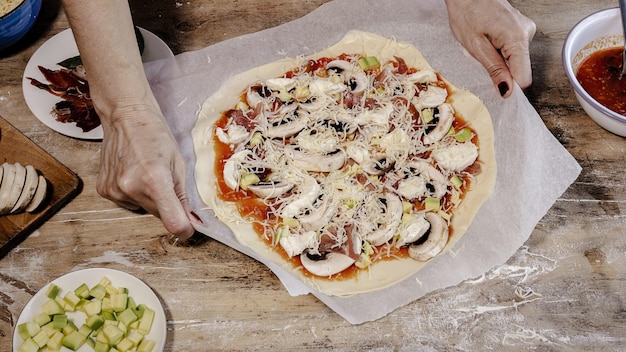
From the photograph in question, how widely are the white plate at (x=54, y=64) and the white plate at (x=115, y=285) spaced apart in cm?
77

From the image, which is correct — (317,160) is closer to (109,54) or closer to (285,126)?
(285,126)

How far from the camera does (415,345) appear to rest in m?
2.37

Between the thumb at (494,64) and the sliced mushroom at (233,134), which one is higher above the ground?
the thumb at (494,64)

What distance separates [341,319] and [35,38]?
241 cm

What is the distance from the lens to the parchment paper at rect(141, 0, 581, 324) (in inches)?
97.2

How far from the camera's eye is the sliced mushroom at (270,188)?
2701 mm

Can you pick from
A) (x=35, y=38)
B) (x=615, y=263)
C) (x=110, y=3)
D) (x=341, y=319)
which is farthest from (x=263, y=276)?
(x=35, y=38)

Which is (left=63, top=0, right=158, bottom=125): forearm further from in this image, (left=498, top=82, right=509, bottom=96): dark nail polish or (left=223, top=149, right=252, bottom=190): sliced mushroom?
(left=498, top=82, right=509, bottom=96): dark nail polish

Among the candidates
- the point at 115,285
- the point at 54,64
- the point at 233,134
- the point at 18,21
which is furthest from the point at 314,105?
the point at 18,21

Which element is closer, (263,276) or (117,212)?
(263,276)

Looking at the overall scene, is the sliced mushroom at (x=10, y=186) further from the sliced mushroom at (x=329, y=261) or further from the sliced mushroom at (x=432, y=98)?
the sliced mushroom at (x=432, y=98)

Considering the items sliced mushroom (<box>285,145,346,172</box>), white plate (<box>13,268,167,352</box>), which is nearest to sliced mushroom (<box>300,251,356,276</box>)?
sliced mushroom (<box>285,145,346,172</box>)

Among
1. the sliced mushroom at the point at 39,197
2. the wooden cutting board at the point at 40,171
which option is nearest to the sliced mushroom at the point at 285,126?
the wooden cutting board at the point at 40,171

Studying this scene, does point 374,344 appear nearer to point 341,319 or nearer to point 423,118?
point 341,319
